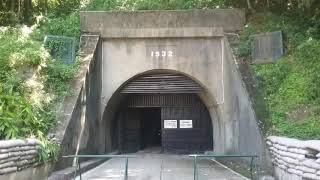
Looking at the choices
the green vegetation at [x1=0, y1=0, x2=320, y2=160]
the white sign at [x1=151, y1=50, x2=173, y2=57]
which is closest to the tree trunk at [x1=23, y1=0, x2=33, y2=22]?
the green vegetation at [x1=0, y1=0, x2=320, y2=160]

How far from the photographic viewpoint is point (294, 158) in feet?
27.3

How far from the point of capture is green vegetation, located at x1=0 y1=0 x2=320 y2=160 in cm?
998

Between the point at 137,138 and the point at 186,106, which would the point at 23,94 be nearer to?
the point at 186,106

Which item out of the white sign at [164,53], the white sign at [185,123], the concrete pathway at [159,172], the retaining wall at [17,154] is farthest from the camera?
the white sign at [185,123]

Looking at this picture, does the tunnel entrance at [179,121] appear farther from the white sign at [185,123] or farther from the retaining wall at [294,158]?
the retaining wall at [294,158]

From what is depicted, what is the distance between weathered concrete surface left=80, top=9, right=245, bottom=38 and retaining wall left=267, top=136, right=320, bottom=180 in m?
6.10

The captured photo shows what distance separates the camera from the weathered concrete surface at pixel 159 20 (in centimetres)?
1542

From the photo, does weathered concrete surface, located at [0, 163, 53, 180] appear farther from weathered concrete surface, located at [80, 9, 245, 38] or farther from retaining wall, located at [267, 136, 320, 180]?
weathered concrete surface, located at [80, 9, 245, 38]

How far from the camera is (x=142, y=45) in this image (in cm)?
1570

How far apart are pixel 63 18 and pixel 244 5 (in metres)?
6.22

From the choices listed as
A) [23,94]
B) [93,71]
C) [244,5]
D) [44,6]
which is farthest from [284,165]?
[44,6]

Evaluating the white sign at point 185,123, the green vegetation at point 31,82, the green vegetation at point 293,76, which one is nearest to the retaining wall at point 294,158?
the green vegetation at point 293,76

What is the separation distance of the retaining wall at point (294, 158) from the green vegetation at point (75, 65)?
648 mm

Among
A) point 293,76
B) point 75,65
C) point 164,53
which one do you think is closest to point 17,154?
point 75,65
